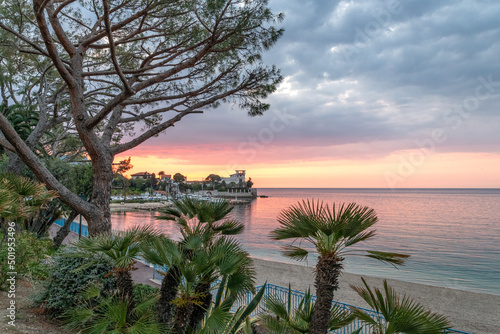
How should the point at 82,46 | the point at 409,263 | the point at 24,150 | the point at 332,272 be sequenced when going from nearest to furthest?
the point at 332,272 → the point at 24,150 → the point at 82,46 → the point at 409,263

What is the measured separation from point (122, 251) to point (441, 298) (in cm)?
1439

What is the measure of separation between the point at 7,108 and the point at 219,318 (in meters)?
12.6

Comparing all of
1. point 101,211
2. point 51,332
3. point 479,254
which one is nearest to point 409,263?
point 479,254

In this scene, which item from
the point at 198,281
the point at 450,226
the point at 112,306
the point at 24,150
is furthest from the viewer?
the point at 450,226

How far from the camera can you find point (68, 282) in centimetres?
615

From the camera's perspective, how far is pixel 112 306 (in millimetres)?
4512

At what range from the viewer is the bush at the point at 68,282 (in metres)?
5.98

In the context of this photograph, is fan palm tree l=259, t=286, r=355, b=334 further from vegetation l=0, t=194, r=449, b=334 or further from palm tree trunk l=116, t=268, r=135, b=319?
palm tree trunk l=116, t=268, r=135, b=319

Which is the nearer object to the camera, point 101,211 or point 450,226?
point 101,211

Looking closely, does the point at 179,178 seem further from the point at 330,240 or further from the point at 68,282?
the point at 330,240

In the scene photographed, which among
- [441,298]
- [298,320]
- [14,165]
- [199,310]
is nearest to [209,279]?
[199,310]

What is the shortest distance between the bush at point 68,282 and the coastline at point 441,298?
29.7ft

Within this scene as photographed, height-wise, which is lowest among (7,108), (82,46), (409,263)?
(409,263)

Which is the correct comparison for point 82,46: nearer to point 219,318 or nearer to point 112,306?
point 112,306
